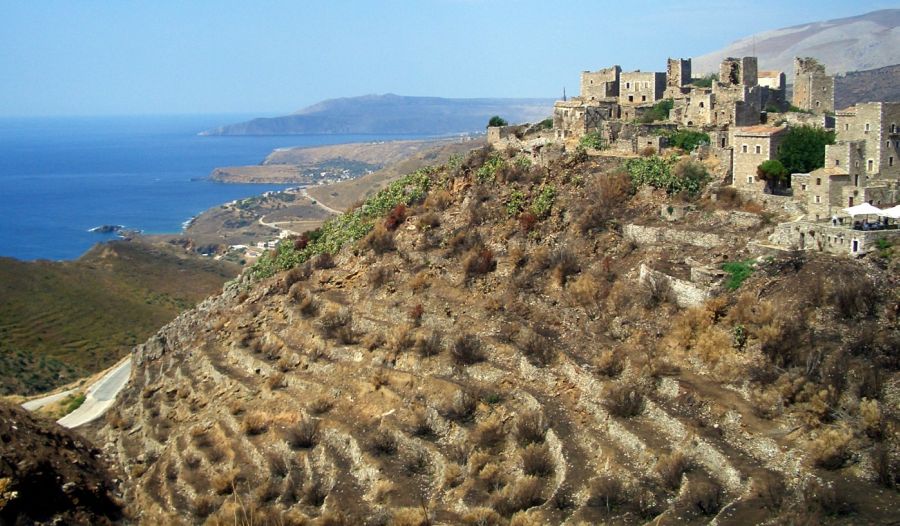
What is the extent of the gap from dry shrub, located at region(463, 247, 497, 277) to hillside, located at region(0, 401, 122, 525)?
Answer: 13167mm

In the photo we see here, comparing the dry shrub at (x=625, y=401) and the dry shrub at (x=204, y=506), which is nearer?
the dry shrub at (x=625, y=401)

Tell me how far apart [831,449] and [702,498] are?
117 inches

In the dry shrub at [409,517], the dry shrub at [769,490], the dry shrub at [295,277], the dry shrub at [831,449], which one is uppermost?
the dry shrub at [295,277]

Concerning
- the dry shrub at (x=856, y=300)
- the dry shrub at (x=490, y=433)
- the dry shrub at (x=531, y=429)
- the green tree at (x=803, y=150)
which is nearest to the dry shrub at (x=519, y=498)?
the dry shrub at (x=531, y=429)

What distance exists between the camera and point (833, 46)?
98375 mm

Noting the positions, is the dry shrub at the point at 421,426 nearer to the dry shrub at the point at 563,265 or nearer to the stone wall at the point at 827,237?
the dry shrub at the point at 563,265

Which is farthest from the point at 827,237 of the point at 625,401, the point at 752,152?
the point at 625,401

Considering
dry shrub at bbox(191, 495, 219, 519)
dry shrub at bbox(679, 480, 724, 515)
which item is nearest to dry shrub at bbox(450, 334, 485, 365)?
dry shrub at bbox(191, 495, 219, 519)

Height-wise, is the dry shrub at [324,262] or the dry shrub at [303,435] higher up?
the dry shrub at [324,262]

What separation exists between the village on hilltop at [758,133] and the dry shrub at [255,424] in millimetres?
15120

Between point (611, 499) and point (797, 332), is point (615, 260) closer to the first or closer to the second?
point (797, 332)

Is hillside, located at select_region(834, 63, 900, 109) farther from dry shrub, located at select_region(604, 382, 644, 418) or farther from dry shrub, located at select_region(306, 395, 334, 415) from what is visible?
dry shrub, located at select_region(306, 395, 334, 415)

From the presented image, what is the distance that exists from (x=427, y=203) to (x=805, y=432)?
61.7 ft

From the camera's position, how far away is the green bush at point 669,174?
3075 cm
